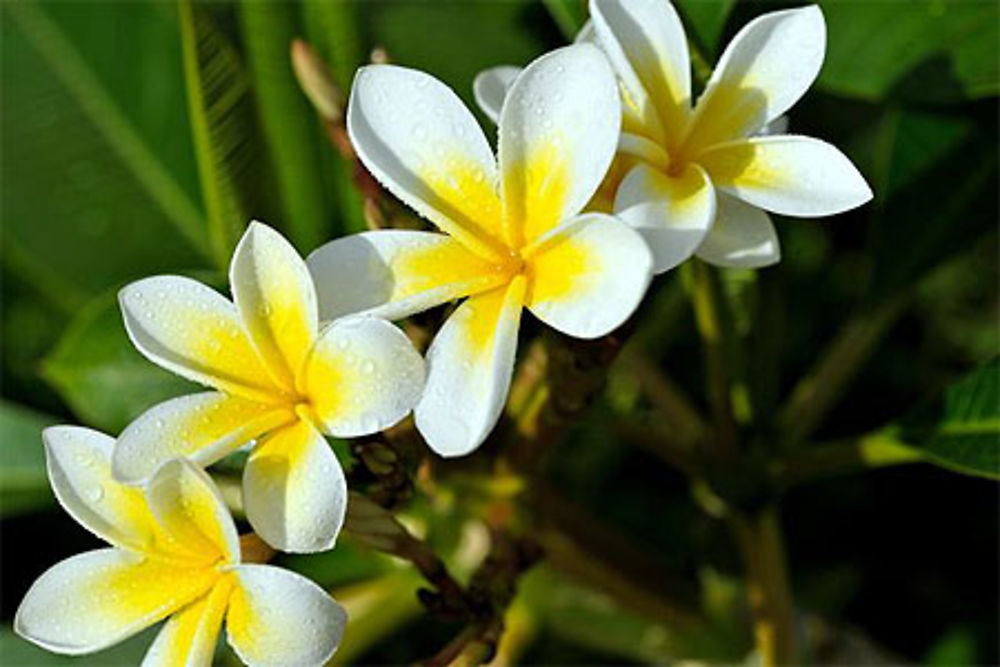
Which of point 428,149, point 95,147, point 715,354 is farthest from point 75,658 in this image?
point 428,149

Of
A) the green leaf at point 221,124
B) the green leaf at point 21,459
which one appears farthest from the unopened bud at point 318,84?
the green leaf at point 21,459

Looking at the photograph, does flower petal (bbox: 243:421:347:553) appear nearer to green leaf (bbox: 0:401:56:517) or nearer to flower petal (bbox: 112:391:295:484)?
flower petal (bbox: 112:391:295:484)

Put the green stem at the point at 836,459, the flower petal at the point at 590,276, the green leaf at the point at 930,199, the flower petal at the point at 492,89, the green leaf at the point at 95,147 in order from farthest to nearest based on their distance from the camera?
the green leaf at the point at 95,147 → the green leaf at the point at 930,199 → the green stem at the point at 836,459 → the flower petal at the point at 492,89 → the flower petal at the point at 590,276

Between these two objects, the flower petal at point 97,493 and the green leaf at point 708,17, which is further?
the green leaf at point 708,17

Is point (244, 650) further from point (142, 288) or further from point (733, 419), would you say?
point (733, 419)

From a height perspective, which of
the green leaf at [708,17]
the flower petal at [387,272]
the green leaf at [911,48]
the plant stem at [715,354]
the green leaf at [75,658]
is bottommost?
the green leaf at [75,658]

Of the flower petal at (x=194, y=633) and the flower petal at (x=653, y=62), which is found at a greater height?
the flower petal at (x=653, y=62)

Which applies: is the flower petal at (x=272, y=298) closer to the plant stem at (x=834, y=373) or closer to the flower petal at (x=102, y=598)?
the flower petal at (x=102, y=598)

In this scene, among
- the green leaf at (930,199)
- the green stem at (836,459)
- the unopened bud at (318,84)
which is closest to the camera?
→ the unopened bud at (318,84)

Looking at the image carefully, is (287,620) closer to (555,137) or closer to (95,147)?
(555,137)
